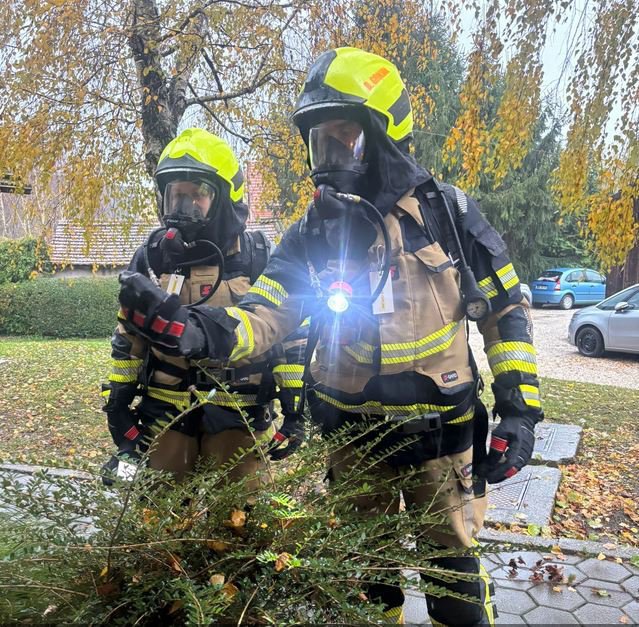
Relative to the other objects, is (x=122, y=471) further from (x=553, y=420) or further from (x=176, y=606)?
(x=553, y=420)

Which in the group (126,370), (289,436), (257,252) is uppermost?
(257,252)

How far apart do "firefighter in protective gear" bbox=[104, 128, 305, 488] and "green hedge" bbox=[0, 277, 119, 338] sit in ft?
42.5

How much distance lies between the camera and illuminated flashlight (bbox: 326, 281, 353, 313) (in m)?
1.81

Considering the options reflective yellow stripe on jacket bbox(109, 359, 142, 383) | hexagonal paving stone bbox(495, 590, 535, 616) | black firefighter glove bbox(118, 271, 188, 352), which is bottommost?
hexagonal paving stone bbox(495, 590, 535, 616)

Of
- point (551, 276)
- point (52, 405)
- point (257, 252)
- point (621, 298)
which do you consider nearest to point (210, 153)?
point (257, 252)

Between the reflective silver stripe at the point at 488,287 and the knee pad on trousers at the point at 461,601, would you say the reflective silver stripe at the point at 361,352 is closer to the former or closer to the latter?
the reflective silver stripe at the point at 488,287

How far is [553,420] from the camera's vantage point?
21.5ft

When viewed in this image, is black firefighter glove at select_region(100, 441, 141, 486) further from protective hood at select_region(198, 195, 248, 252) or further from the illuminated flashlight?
protective hood at select_region(198, 195, 248, 252)

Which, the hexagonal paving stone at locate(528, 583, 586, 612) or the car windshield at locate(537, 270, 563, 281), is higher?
the car windshield at locate(537, 270, 563, 281)

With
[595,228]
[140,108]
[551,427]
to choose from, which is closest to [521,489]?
[551,427]

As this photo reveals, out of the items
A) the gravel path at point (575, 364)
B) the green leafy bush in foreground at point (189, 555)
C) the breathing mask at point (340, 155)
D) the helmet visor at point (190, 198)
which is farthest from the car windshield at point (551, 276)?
the green leafy bush in foreground at point (189, 555)

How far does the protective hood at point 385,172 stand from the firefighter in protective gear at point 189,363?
0.84 m

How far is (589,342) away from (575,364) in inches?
42.2

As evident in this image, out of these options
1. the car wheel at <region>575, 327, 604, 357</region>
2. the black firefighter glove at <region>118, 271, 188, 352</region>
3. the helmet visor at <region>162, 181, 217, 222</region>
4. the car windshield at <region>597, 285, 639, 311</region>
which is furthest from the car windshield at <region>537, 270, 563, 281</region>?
the black firefighter glove at <region>118, 271, 188, 352</region>
